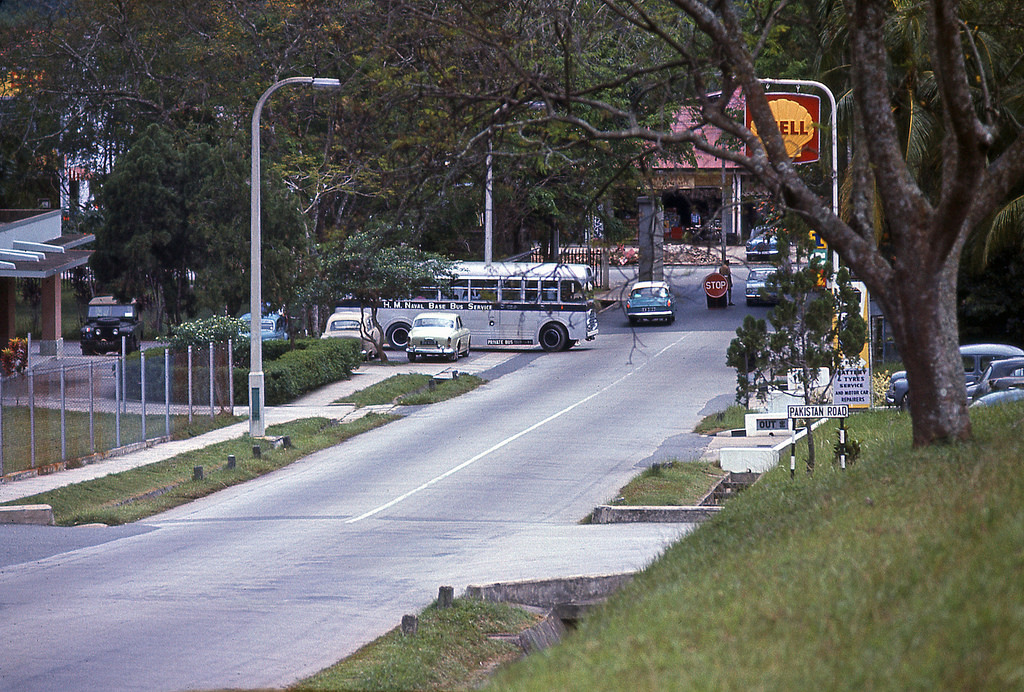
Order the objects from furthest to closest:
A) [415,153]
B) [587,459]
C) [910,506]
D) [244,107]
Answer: [244,107] < [587,459] < [415,153] < [910,506]

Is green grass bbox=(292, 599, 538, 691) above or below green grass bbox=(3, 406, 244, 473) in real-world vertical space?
below

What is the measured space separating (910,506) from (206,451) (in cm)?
1823

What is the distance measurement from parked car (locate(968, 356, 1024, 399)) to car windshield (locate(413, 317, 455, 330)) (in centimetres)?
1971

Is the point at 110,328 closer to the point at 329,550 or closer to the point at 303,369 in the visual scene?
the point at 303,369

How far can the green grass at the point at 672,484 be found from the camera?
59.5 feet

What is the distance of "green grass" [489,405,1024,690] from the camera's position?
5027 millimetres

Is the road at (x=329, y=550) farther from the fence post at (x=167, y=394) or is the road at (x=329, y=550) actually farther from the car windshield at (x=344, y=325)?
the car windshield at (x=344, y=325)

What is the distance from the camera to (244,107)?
32.5 m

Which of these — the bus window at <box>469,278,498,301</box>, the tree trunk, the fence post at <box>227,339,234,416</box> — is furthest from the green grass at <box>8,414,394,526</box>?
the bus window at <box>469,278,498,301</box>

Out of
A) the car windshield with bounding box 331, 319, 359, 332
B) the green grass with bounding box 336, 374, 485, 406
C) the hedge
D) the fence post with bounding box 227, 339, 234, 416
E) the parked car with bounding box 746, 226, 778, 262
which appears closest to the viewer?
the parked car with bounding box 746, 226, 778, 262

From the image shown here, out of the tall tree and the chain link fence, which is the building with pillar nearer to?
the chain link fence

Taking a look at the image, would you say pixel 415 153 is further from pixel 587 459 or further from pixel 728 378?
pixel 728 378

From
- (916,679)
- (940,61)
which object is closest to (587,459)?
(940,61)

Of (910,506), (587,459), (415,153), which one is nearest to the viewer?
(910,506)
